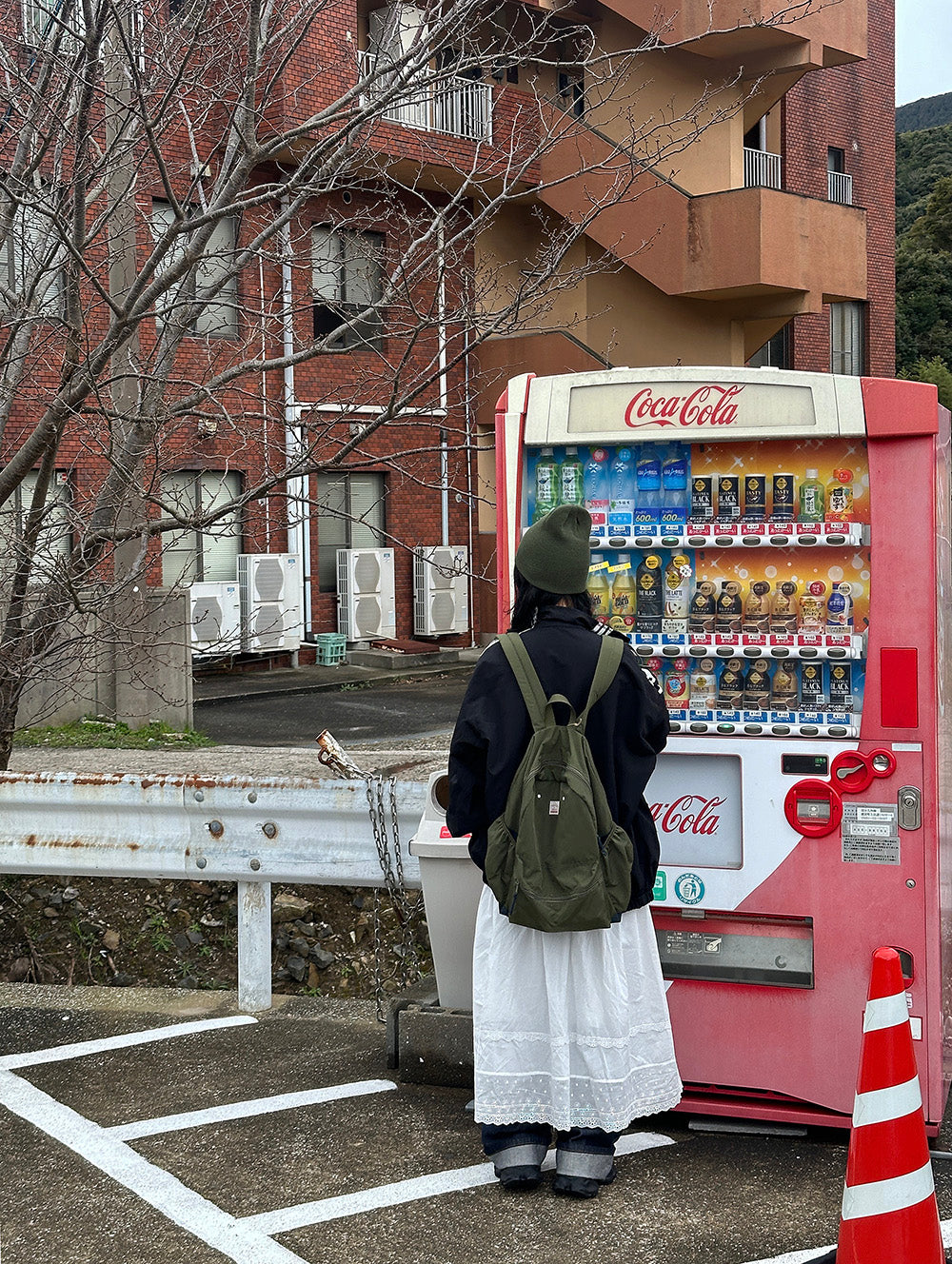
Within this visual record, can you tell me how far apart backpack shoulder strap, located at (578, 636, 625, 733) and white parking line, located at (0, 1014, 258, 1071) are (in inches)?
100

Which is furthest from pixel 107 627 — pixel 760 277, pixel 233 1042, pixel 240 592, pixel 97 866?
pixel 760 277

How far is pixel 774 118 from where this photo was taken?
24.0m

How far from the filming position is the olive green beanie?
14.4 feet

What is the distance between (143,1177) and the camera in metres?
4.32

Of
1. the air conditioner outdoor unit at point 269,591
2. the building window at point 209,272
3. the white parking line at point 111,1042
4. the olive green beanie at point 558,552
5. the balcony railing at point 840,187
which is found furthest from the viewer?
the balcony railing at point 840,187

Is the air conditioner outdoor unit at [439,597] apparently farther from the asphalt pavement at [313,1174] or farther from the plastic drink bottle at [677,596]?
the plastic drink bottle at [677,596]

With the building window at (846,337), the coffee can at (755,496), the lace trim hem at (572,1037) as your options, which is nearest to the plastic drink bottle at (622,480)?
the coffee can at (755,496)

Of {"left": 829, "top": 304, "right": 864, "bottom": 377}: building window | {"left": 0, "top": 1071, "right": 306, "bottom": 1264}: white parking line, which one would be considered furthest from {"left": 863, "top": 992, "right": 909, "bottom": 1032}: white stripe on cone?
{"left": 829, "top": 304, "right": 864, "bottom": 377}: building window

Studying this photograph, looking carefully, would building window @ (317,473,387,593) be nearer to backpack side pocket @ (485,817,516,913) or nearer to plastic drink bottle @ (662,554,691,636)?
plastic drink bottle @ (662,554,691,636)

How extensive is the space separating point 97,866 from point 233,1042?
109 cm

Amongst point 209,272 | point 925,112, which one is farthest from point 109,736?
point 925,112

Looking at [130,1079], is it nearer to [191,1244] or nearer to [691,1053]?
[191,1244]

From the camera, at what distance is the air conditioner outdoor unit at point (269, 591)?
18625mm

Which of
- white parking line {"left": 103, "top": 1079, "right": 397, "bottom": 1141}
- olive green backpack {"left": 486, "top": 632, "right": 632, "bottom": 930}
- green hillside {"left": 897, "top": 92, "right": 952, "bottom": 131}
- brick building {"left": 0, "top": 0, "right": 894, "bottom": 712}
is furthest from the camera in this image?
green hillside {"left": 897, "top": 92, "right": 952, "bottom": 131}
